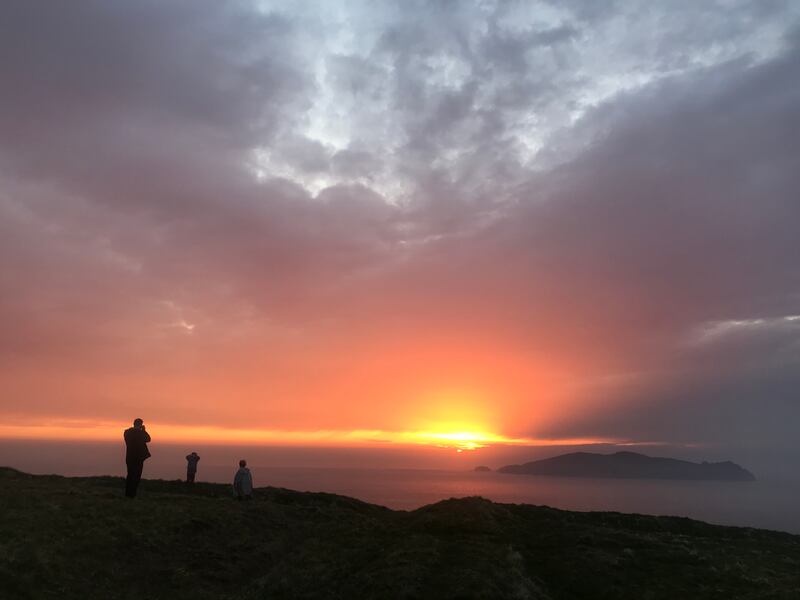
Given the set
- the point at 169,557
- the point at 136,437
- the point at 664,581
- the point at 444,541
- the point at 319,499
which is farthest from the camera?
the point at 319,499

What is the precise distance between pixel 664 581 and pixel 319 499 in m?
21.6

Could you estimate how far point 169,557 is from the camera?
712 inches

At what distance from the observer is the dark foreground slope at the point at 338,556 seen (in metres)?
15.4

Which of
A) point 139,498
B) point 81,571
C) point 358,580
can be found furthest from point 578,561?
point 139,498

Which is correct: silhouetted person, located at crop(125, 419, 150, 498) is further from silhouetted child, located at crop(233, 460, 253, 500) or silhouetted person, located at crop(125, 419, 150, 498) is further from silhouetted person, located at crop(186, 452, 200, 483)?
silhouetted person, located at crop(186, 452, 200, 483)

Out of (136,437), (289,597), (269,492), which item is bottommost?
(289,597)

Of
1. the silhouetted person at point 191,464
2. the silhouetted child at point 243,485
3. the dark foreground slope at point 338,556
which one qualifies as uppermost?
the silhouetted person at point 191,464

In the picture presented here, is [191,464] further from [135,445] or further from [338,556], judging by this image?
[338,556]

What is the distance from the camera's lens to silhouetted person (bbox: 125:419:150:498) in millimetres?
23188

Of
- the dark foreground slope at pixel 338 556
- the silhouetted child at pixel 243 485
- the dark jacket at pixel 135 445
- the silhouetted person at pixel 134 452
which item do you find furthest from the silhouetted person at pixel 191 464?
the dark jacket at pixel 135 445

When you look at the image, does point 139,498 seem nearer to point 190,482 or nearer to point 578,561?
point 190,482

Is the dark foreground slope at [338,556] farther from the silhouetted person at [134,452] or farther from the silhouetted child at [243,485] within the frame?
the silhouetted child at [243,485]

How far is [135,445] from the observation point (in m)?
23.3

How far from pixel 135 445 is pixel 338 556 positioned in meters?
10.4
